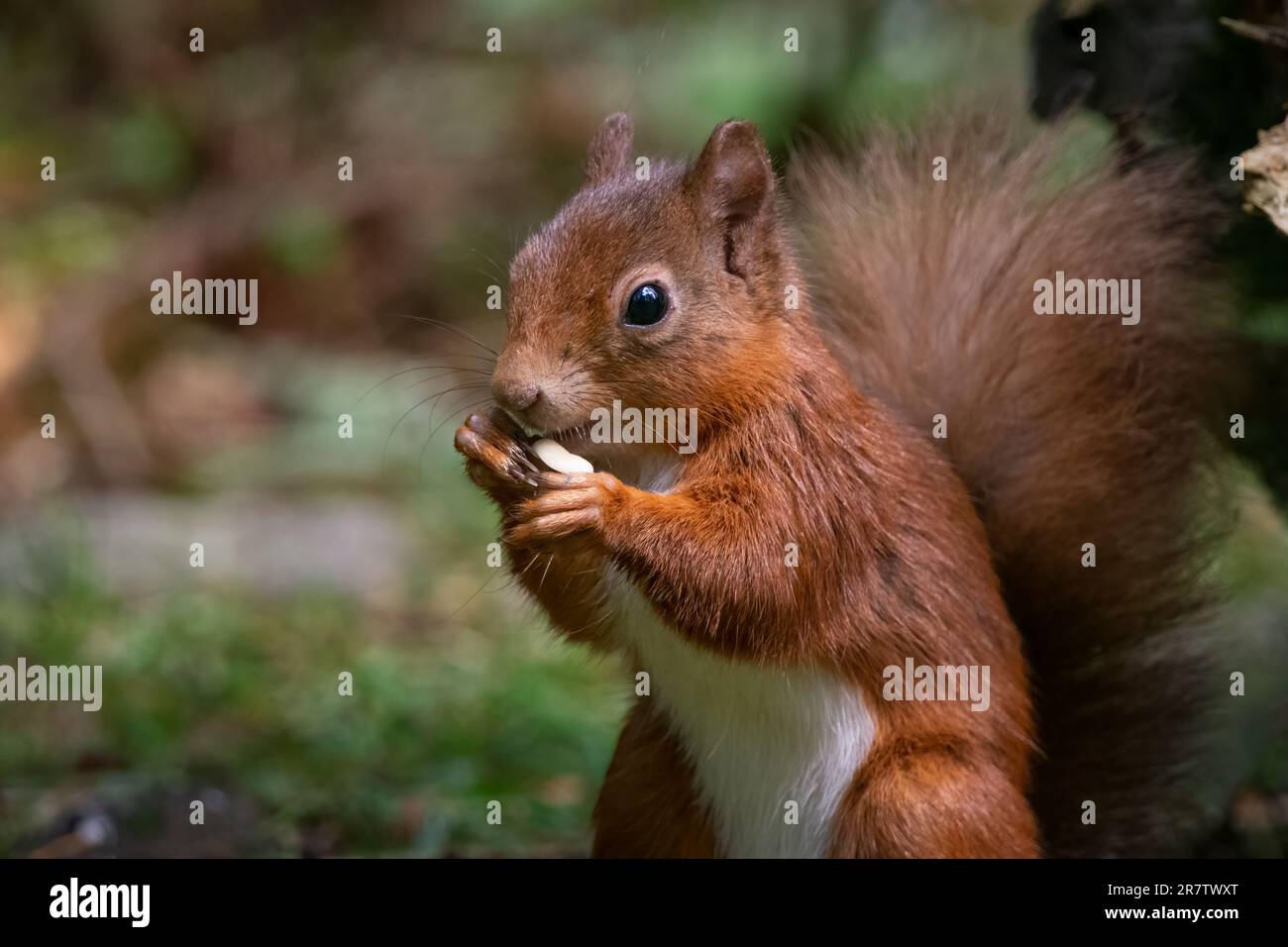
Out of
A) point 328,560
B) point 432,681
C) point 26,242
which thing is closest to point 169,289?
point 26,242

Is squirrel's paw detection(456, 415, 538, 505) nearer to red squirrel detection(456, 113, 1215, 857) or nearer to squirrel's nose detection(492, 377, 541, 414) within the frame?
red squirrel detection(456, 113, 1215, 857)

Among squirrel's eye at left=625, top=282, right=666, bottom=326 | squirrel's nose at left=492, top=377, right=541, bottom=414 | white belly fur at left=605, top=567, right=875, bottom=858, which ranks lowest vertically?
white belly fur at left=605, top=567, right=875, bottom=858

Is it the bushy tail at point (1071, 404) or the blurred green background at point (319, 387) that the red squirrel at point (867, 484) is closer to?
the bushy tail at point (1071, 404)

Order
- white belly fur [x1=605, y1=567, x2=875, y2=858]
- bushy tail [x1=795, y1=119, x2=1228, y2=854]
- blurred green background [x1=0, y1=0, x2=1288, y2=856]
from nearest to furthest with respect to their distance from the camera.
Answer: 1. white belly fur [x1=605, y1=567, x2=875, y2=858]
2. bushy tail [x1=795, y1=119, x2=1228, y2=854]
3. blurred green background [x1=0, y1=0, x2=1288, y2=856]

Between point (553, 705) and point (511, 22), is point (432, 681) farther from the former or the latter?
point (511, 22)

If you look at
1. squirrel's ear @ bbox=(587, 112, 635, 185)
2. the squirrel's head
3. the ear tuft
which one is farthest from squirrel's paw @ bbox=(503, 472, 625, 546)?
squirrel's ear @ bbox=(587, 112, 635, 185)

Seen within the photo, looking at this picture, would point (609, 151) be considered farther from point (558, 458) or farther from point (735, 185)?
point (558, 458)
